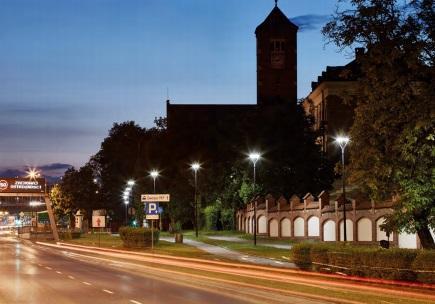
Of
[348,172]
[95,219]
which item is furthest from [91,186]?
[348,172]

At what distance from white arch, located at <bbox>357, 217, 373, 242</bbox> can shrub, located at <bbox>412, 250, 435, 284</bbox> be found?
99.1ft

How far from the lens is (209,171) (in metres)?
89.0

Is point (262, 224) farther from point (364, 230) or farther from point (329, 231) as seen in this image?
point (364, 230)

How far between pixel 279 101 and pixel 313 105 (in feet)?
60.8

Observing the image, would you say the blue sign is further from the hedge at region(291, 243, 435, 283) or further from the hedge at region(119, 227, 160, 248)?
the hedge at region(119, 227, 160, 248)

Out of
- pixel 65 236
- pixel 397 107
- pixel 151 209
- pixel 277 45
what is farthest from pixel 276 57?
pixel 397 107

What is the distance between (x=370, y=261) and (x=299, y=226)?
41.3m

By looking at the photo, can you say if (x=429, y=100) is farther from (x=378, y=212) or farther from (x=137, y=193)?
(x=137, y=193)

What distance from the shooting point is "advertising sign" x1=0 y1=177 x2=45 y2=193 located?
8244cm

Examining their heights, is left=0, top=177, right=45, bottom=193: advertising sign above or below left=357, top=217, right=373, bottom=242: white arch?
above

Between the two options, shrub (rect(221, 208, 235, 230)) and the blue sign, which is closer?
the blue sign

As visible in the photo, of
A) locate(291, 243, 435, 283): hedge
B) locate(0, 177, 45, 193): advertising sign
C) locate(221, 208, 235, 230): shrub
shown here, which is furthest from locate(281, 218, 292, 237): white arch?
locate(291, 243, 435, 283): hedge

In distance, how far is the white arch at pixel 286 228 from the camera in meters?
69.7

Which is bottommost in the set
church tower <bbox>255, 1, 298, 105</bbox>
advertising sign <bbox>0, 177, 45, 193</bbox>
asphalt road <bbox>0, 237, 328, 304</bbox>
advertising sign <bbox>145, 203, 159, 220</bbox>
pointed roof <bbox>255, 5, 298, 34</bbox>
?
asphalt road <bbox>0, 237, 328, 304</bbox>
